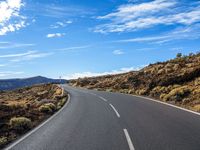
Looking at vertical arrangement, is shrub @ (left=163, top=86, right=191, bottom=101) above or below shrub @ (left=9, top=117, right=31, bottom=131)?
above

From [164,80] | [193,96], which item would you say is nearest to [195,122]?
[193,96]

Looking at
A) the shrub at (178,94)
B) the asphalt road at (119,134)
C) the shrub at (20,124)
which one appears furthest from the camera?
the shrub at (178,94)

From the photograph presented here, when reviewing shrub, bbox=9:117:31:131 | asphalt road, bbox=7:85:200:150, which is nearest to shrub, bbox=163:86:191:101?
asphalt road, bbox=7:85:200:150

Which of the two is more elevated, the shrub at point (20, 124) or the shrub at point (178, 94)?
the shrub at point (178, 94)

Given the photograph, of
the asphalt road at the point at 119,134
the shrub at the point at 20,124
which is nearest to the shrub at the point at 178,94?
the asphalt road at the point at 119,134

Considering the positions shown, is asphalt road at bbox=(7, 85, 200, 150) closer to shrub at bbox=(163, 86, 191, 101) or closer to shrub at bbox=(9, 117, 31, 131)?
shrub at bbox=(9, 117, 31, 131)

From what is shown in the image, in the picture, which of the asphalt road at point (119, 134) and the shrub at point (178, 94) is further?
the shrub at point (178, 94)

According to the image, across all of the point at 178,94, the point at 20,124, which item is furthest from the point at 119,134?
the point at 178,94

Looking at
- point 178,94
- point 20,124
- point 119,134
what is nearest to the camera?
point 119,134

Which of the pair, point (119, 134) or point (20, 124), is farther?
point (20, 124)

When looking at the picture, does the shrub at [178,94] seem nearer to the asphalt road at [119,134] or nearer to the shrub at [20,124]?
the asphalt road at [119,134]

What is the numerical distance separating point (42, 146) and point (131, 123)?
4761mm

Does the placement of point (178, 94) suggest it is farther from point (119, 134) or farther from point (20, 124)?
point (119, 134)

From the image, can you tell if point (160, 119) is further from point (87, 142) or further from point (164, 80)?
point (164, 80)
